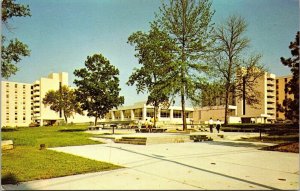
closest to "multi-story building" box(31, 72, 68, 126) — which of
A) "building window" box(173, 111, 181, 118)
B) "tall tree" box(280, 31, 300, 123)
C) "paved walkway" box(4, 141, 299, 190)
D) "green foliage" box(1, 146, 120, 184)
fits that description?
"building window" box(173, 111, 181, 118)

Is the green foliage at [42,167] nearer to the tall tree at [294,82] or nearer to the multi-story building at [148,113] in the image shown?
the tall tree at [294,82]

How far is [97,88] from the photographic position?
39312mm

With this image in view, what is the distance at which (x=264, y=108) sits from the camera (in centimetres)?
8319

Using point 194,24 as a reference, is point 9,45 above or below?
below

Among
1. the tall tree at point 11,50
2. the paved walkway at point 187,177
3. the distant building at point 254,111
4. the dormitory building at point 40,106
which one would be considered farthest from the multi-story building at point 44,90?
the paved walkway at point 187,177

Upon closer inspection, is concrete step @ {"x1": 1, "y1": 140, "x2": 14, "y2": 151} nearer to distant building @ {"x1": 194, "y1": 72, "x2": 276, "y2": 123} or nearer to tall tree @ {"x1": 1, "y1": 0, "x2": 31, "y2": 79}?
tall tree @ {"x1": 1, "y1": 0, "x2": 31, "y2": 79}

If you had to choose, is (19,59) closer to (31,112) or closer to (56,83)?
(56,83)

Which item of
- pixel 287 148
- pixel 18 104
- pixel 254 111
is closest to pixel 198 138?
pixel 287 148

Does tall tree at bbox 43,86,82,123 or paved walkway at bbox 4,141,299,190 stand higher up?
tall tree at bbox 43,86,82,123

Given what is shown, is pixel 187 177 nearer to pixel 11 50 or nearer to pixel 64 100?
pixel 11 50

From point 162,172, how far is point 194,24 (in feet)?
65.3

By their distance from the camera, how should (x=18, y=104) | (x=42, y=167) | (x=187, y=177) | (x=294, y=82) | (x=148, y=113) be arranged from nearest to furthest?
(x=187, y=177) → (x=42, y=167) → (x=294, y=82) → (x=148, y=113) → (x=18, y=104)

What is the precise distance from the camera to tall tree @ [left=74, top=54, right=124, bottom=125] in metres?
39.8

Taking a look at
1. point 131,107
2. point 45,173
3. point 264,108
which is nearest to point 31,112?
point 131,107
